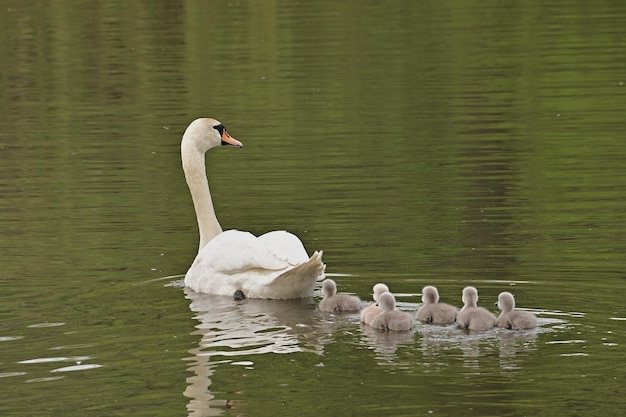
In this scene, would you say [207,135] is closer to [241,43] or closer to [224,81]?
[224,81]

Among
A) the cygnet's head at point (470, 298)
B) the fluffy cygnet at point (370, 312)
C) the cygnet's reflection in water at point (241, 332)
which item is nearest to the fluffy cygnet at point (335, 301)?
the cygnet's reflection in water at point (241, 332)

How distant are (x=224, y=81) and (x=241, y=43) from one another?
7.97 m

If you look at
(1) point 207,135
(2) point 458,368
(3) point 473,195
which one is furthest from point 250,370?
(3) point 473,195

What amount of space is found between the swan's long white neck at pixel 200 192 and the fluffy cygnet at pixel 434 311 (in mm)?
3678

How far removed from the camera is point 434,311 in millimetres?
11109

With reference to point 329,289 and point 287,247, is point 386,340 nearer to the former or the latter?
point 329,289

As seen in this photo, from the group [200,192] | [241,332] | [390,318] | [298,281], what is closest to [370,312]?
[390,318]

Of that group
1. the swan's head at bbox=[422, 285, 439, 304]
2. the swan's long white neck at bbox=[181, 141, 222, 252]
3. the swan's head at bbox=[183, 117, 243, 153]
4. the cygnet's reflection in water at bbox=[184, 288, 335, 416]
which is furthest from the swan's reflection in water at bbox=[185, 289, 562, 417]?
the swan's head at bbox=[183, 117, 243, 153]

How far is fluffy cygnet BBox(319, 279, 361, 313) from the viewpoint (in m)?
11.8

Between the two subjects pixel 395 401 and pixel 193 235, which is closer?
pixel 395 401

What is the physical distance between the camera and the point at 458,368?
986 cm

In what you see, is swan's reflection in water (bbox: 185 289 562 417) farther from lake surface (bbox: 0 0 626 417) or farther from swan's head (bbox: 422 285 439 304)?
swan's head (bbox: 422 285 439 304)

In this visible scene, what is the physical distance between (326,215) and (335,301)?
474 cm

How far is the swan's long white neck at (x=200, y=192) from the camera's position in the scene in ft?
48.3
